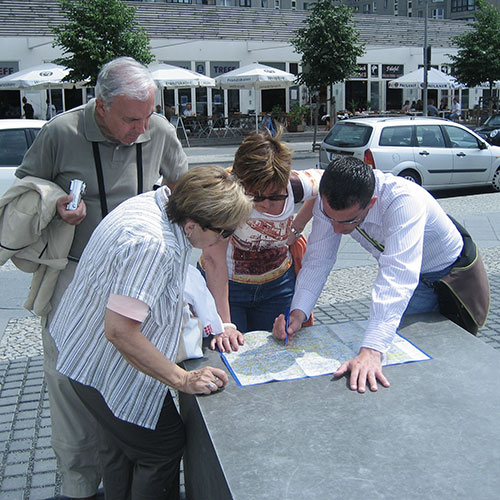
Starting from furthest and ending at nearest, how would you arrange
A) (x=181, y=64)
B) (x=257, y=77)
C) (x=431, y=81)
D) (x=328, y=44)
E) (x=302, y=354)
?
(x=181, y=64) → (x=431, y=81) → (x=257, y=77) → (x=328, y=44) → (x=302, y=354)

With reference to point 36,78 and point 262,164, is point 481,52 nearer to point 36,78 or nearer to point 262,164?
point 36,78

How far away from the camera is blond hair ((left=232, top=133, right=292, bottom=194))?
2785 millimetres

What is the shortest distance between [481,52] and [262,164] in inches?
965

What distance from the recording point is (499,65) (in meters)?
24.2

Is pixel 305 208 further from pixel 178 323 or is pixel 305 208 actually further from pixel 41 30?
pixel 41 30

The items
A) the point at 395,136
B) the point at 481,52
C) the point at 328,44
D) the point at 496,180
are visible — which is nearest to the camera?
the point at 395,136

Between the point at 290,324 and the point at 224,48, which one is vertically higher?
the point at 224,48

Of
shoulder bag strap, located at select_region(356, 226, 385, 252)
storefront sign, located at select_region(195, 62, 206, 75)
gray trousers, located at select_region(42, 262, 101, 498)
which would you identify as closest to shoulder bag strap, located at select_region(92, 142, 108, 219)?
gray trousers, located at select_region(42, 262, 101, 498)

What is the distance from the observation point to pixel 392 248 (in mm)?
2510

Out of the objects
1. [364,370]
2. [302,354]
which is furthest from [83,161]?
[364,370]

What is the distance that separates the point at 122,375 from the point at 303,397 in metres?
0.65

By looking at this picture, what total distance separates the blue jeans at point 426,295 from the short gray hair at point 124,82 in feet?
4.86

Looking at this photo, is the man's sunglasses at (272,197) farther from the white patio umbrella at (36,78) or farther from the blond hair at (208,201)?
the white patio umbrella at (36,78)

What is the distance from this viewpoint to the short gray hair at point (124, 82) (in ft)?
8.30
